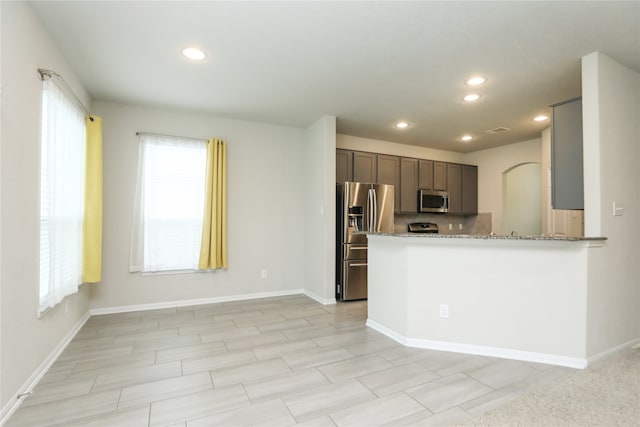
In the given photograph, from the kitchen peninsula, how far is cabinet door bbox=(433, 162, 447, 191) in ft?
11.0

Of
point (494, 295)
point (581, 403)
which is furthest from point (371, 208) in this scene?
point (581, 403)

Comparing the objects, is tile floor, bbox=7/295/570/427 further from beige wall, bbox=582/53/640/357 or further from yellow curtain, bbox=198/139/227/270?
yellow curtain, bbox=198/139/227/270

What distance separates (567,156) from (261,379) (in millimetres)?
3424

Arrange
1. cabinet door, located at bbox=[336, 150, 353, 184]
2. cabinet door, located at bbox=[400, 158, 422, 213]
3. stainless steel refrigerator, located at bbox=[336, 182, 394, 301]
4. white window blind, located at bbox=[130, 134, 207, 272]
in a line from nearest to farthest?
1. white window blind, located at bbox=[130, 134, 207, 272]
2. stainless steel refrigerator, located at bbox=[336, 182, 394, 301]
3. cabinet door, located at bbox=[336, 150, 353, 184]
4. cabinet door, located at bbox=[400, 158, 422, 213]

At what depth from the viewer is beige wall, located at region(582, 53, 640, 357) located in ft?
8.52

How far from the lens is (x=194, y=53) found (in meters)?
2.75

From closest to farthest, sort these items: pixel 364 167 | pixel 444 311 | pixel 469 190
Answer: pixel 444 311
pixel 364 167
pixel 469 190

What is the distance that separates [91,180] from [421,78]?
373cm

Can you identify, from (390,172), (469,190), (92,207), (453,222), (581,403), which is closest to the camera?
(581,403)

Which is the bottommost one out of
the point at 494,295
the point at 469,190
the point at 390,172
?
the point at 494,295

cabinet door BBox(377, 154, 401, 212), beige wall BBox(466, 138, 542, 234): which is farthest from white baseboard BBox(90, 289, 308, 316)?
beige wall BBox(466, 138, 542, 234)

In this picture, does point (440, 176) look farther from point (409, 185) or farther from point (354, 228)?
point (354, 228)

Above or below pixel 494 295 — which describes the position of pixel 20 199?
above

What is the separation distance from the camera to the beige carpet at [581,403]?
1.82 meters
